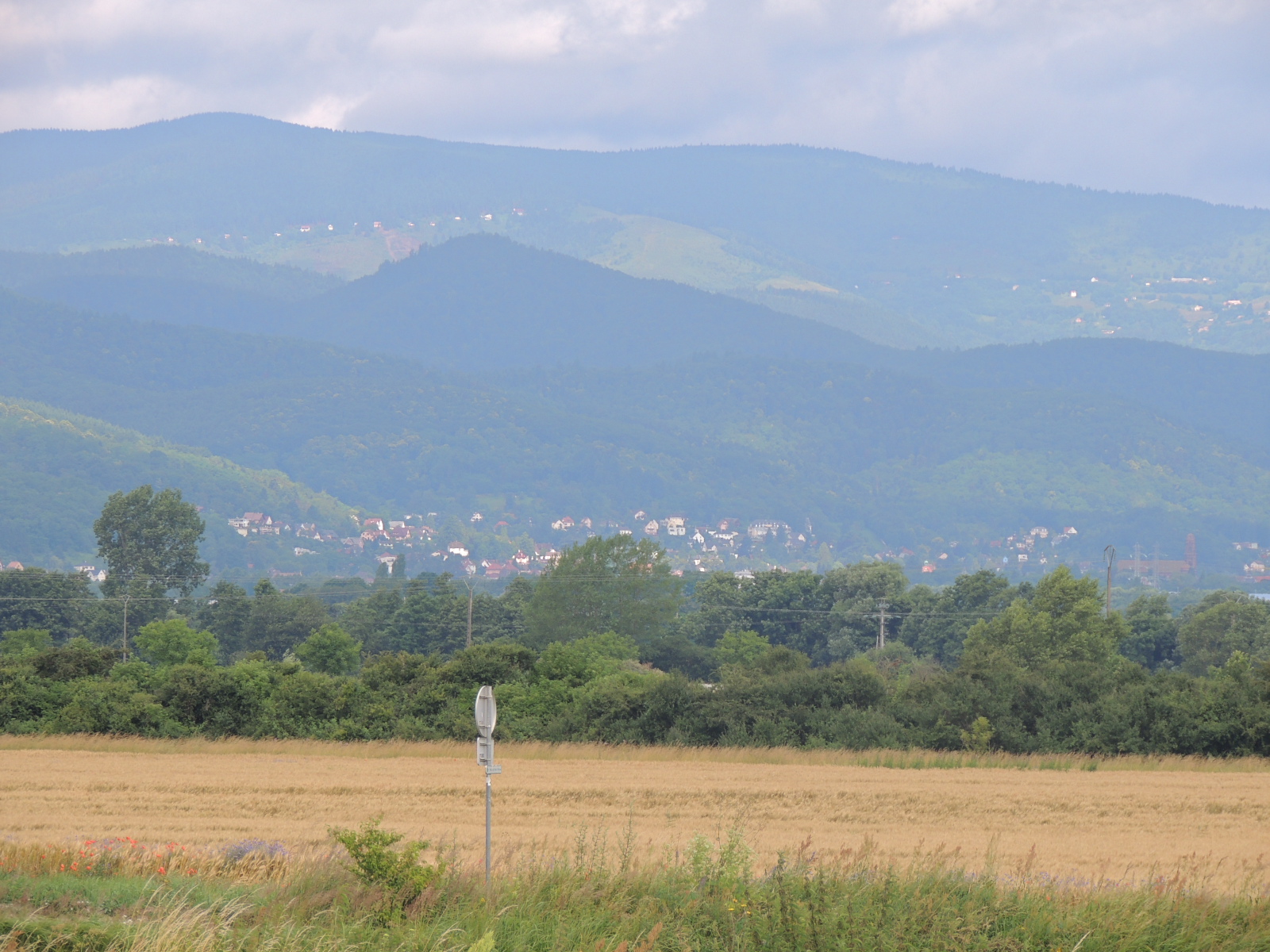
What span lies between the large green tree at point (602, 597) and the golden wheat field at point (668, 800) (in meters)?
66.4

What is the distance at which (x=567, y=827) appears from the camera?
2702 cm

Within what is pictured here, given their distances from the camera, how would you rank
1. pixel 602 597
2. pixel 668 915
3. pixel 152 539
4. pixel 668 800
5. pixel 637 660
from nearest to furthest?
pixel 668 915
pixel 668 800
pixel 637 660
pixel 602 597
pixel 152 539

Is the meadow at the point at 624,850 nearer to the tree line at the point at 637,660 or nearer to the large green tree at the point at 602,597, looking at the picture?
the tree line at the point at 637,660

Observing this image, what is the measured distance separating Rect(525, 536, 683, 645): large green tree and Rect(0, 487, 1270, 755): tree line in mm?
225

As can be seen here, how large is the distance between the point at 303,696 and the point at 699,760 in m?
14.2

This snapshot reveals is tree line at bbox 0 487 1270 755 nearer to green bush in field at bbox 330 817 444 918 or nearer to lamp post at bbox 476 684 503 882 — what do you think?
lamp post at bbox 476 684 503 882

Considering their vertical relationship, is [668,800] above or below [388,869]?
below

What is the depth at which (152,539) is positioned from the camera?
14300 cm

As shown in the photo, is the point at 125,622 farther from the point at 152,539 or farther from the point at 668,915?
the point at 668,915

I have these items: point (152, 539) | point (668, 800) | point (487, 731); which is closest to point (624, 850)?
point (487, 731)

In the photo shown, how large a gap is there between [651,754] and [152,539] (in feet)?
370

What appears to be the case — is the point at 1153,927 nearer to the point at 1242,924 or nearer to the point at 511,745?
the point at 1242,924

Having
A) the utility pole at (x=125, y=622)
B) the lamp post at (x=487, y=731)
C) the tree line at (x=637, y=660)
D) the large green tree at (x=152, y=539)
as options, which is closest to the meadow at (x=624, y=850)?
the lamp post at (x=487, y=731)

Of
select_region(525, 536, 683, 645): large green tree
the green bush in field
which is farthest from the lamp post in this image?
select_region(525, 536, 683, 645): large green tree
